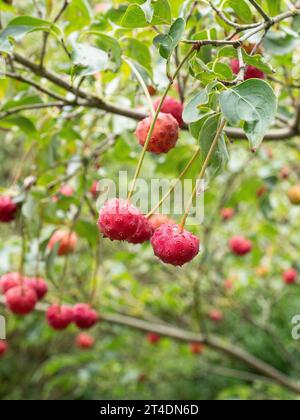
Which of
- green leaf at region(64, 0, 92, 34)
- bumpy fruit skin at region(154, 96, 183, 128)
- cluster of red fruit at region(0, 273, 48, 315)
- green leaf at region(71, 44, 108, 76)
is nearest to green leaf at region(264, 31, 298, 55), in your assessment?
bumpy fruit skin at region(154, 96, 183, 128)

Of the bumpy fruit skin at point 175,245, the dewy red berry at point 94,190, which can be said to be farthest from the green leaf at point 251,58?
the dewy red berry at point 94,190

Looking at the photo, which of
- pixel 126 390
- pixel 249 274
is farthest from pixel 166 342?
pixel 249 274

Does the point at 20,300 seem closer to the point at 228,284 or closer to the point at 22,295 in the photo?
the point at 22,295

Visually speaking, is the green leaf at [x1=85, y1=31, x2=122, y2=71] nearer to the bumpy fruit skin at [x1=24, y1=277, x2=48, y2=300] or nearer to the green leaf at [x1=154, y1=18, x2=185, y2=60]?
the green leaf at [x1=154, y1=18, x2=185, y2=60]

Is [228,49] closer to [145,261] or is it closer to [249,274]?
[145,261]

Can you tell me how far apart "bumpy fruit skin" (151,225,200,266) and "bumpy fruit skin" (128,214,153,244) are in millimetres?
23

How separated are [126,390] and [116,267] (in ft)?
5.29

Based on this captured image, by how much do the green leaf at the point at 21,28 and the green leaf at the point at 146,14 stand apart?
26 cm

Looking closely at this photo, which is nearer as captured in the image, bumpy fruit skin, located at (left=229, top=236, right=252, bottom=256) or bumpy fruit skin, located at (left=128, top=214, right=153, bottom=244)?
bumpy fruit skin, located at (left=128, top=214, right=153, bottom=244)

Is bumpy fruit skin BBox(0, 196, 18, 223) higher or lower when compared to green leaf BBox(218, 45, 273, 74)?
lower

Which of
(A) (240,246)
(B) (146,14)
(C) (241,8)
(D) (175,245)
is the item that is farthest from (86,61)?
(A) (240,246)

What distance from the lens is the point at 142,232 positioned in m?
0.80

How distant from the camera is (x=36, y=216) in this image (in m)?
1.37

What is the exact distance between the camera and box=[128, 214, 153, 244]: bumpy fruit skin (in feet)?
2.57
